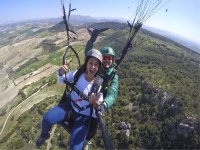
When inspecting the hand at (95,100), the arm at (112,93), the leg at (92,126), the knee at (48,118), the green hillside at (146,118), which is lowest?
the green hillside at (146,118)

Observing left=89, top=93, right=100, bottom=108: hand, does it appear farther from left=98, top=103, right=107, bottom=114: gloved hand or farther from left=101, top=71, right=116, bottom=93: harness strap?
left=101, top=71, right=116, bottom=93: harness strap

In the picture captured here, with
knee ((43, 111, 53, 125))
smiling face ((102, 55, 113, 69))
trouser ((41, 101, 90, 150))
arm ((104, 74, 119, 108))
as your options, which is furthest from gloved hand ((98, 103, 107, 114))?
smiling face ((102, 55, 113, 69))

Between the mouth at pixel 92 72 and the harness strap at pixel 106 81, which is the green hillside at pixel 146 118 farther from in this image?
the mouth at pixel 92 72

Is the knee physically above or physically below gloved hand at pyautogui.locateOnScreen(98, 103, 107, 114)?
below

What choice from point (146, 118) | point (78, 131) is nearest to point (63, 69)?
point (78, 131)

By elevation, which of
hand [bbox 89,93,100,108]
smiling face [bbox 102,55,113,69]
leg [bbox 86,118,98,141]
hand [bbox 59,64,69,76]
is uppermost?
smiling face [bbox 102,55,113,69]

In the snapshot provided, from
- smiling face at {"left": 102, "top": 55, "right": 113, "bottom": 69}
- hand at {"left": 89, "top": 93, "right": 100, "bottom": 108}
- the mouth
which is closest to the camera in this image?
hand at {"left": 89, "top": 93, "right": 100, "bottom": 108}

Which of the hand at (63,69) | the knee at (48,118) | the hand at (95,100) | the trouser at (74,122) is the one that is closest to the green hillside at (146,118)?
the trouser at (74,122)

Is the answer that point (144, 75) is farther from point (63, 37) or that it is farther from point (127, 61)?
point (63, 37)

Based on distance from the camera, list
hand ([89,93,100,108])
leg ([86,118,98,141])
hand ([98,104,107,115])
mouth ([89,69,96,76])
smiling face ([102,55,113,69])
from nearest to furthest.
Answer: hand ([98,104,107,115])
hand ([89,93,100,108])
mouth ([89,69,96,76])
leg ([86,118,98,141])
smiling face ([102,55,113,69])
